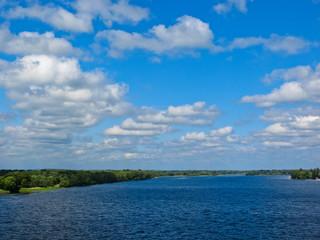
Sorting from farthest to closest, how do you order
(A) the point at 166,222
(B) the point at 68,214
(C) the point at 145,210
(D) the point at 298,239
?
(C) the point at 145,210 < (B) the point at 68,214 < (A) the point at 166,222 < (D) the point at 298,239

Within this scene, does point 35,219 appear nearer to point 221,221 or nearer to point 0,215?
point 0,215

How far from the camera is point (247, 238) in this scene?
7738 cm

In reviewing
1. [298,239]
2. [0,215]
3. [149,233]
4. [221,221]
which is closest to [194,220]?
[221,221]

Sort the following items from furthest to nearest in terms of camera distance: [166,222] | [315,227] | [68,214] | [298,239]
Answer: [68,214], [166,222], [315,227], [298,239]

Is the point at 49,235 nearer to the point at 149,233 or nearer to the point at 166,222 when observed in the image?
the point at 149,233

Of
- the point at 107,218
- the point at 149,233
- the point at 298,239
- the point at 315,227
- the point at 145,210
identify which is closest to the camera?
the point at 298,239

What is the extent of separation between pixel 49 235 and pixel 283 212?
86292 mm

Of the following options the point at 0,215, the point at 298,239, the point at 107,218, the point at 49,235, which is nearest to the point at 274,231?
the point at 298,239

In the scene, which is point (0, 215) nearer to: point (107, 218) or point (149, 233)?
point (107, 218)

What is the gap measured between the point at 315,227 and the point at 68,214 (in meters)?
84.1

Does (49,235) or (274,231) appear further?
(274,231)

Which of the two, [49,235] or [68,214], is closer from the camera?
[49,235]

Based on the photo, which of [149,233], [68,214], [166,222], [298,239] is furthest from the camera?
[68,214]

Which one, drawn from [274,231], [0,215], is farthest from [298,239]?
[0,215]
